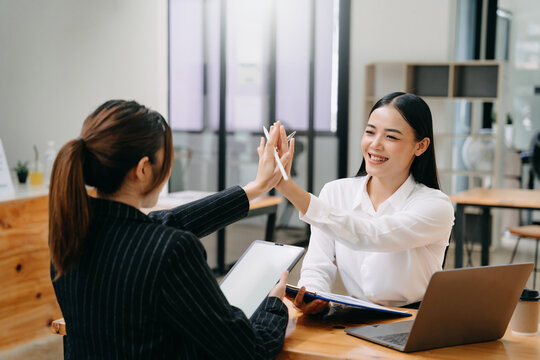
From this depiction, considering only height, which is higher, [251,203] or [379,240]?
[379,240]

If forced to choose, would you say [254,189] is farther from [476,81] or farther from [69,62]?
[476,81]

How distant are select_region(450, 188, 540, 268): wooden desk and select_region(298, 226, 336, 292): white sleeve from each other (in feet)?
8.05

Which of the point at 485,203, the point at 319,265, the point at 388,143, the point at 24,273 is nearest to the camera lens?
the point at 388,143

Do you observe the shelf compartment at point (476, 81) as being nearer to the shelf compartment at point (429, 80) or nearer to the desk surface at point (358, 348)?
the shelf compartment at point (429, 80)

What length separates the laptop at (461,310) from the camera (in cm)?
128

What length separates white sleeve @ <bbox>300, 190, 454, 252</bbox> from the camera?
171cm

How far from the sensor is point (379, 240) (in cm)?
174

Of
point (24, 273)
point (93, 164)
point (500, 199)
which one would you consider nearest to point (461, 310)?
point (93, 164)

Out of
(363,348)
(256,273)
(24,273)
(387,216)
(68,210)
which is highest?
(68,210)

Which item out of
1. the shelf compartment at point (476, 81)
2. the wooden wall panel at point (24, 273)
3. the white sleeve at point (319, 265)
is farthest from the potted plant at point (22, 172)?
the shelf compartment at point (476, 81)

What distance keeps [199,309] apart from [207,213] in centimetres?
55

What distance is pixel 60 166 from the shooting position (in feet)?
3.77

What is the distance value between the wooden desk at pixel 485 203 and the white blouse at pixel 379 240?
244 cm

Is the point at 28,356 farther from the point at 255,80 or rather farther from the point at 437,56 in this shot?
the point at 437,56
